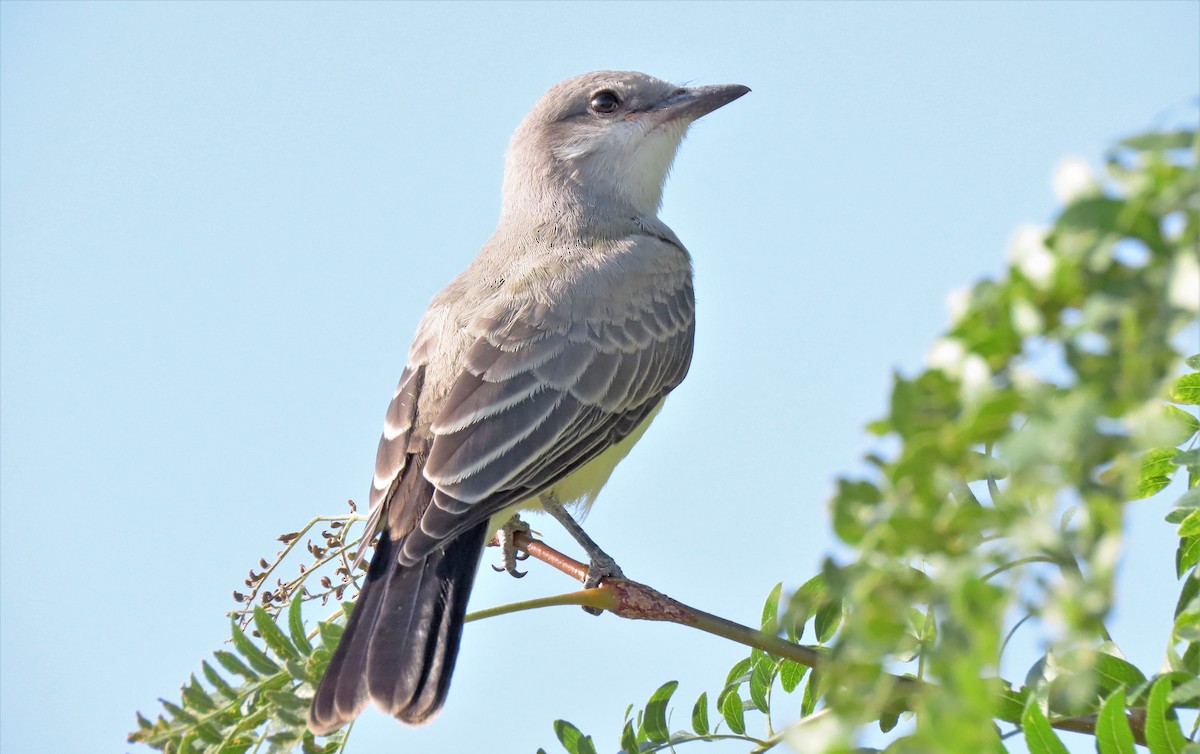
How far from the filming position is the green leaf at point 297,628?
3.13 meters

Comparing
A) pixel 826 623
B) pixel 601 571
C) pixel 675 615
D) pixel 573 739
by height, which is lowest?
pixel 573 739

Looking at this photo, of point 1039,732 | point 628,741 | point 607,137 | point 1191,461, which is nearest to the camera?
point 1039,732

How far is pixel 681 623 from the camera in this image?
3.29 metres

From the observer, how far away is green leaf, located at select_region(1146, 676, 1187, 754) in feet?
6.06

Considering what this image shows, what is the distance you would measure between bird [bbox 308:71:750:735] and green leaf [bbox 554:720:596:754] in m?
0.50

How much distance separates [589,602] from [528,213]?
3556mm

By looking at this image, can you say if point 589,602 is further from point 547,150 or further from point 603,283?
point 547,150

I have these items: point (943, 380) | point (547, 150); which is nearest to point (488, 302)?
point (547, 150)

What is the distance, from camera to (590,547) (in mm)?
5324

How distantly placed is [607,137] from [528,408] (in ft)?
8.14

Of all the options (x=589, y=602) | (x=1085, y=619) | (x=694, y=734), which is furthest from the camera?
(x=589, y=602)

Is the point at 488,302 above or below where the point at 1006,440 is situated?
above

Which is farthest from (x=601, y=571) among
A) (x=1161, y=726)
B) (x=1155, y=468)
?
(x=1161, y=726)

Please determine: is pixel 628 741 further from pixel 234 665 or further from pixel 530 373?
pixel 530 373
